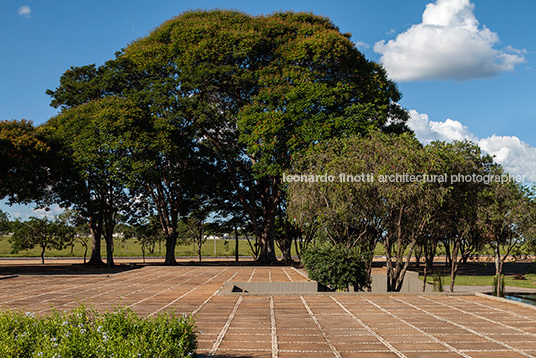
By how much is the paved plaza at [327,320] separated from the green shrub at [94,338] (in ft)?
1.39

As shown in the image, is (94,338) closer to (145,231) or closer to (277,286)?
(277,286)

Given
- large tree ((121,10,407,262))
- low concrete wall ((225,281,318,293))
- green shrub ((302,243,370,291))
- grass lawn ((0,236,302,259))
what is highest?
large tree ((121,10,407,262))

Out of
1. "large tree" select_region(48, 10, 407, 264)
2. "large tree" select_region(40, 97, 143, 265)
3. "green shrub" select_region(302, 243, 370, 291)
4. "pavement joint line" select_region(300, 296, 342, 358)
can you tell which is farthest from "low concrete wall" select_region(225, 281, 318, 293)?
"large tree" select_region(40, 97, 143, 265)

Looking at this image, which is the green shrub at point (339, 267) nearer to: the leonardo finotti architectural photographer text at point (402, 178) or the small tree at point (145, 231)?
the leonardo finotti architectural photographer text at point (402, 178)

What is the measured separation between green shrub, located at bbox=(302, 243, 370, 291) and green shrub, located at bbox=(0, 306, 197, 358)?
9.30 meters

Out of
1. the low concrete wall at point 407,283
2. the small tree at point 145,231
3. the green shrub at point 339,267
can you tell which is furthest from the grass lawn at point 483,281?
the small tree at point 145,231

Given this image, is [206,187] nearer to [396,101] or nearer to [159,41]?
[159,41]

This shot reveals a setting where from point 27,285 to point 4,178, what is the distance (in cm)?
921

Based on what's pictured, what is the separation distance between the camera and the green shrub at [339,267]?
14.3m

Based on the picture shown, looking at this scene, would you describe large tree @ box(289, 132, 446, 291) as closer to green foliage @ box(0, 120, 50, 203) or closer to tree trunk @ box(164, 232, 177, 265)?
green foliage @ box(0, 120, 50, 203)

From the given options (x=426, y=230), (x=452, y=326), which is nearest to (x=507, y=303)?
(x=452, y=326)

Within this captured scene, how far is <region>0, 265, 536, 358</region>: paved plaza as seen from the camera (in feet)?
22.9

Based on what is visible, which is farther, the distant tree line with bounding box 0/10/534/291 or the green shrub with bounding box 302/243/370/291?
the distant tree line with bounding box 0/10/534/291

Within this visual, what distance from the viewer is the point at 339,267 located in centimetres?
1423
